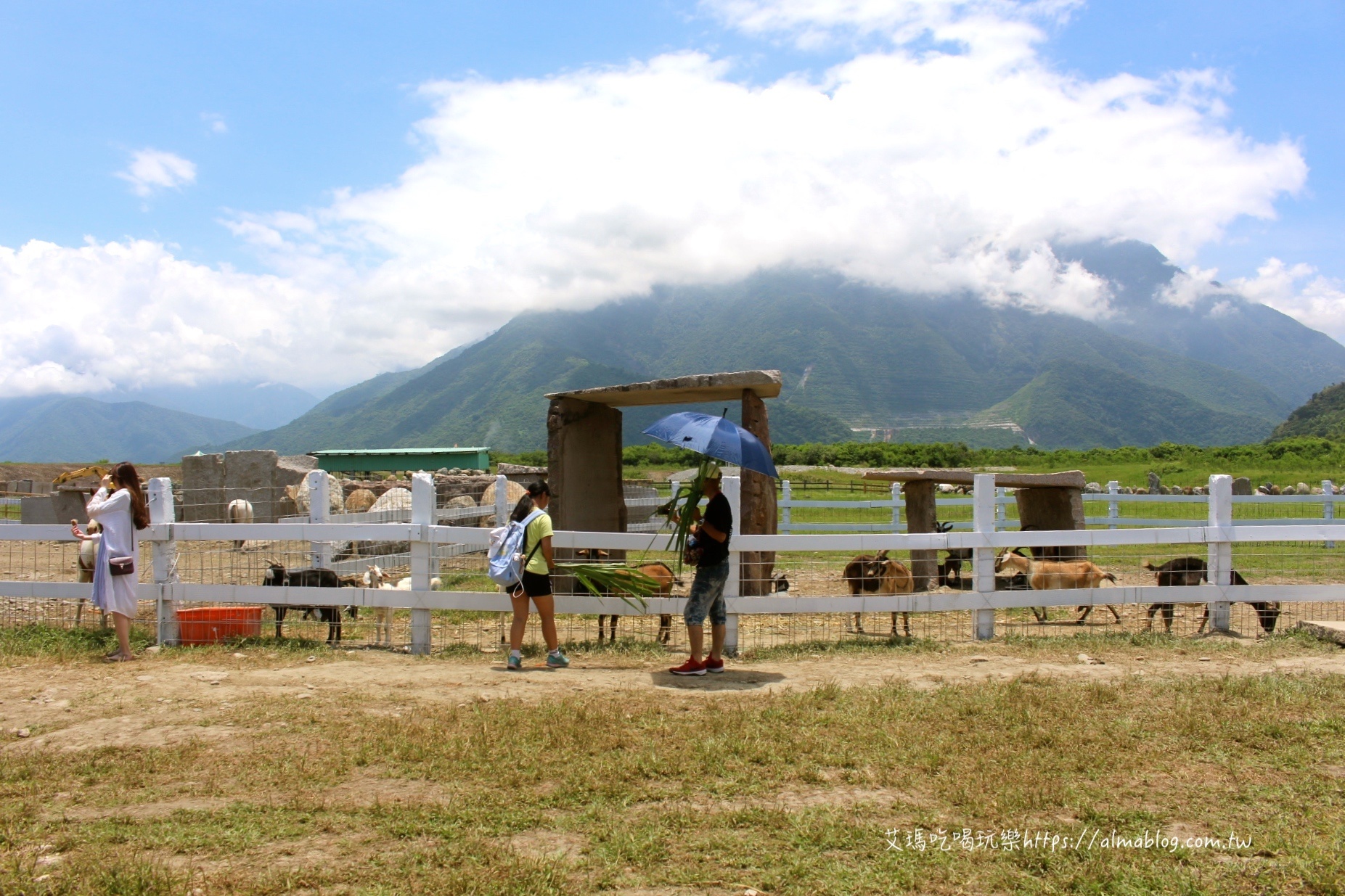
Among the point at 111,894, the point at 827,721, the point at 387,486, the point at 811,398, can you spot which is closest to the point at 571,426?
the point at 827,721

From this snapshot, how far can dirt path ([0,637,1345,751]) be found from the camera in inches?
218

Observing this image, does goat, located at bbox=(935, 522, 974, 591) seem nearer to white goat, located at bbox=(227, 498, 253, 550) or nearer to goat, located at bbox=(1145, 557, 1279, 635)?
goat, located at bbox=(1145, 557, 1279, 635)

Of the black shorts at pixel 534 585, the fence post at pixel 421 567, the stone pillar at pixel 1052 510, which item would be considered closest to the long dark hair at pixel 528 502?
the black shorts at pixel 534 585

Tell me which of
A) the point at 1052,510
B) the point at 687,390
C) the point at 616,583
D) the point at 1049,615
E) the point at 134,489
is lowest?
the point at 1049,615

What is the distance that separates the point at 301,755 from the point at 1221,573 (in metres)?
8.32

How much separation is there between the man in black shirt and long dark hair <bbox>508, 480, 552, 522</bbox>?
1.27 metres

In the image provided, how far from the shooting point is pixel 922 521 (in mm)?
12680

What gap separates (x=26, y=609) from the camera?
1039cm

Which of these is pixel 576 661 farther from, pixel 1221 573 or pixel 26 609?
pixel 26 609

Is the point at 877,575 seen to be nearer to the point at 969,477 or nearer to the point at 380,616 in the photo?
the point at 969,477

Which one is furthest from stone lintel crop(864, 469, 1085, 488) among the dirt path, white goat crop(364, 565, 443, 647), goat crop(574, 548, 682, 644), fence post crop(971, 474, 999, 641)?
white goat crop(364, 565, 443, 647)

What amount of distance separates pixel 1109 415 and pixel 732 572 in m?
168

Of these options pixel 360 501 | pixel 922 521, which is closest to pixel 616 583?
pixel 922 521

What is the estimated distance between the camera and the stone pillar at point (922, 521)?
469 inches
